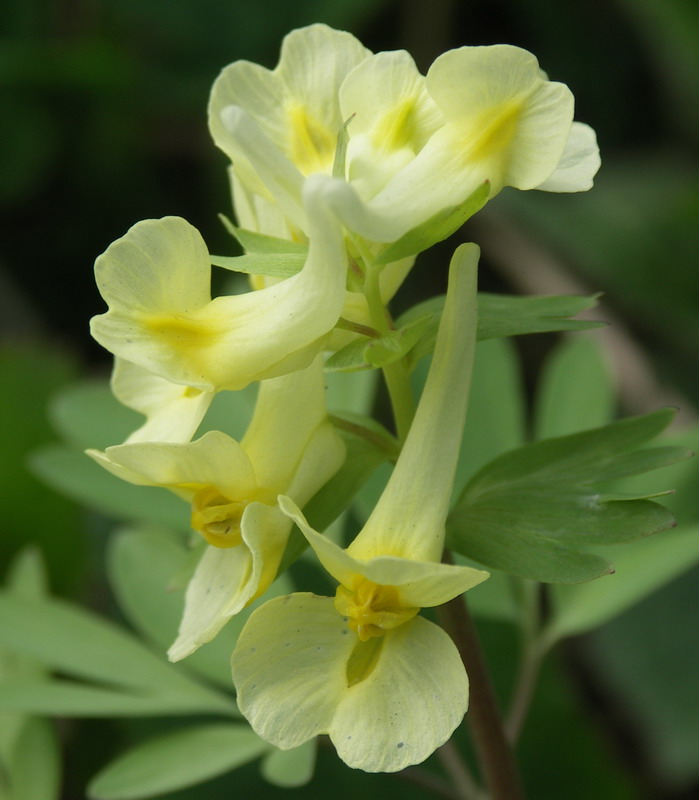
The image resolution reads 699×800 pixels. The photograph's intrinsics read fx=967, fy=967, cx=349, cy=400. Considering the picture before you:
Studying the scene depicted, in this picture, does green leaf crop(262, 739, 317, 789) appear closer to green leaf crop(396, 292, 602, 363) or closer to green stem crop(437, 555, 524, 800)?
green stem crop(437, 555, 524, 800)

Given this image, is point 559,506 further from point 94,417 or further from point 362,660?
point 94,417

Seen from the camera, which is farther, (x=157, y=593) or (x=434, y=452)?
(x=157, y=593)

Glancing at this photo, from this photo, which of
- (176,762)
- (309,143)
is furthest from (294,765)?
(309,143)

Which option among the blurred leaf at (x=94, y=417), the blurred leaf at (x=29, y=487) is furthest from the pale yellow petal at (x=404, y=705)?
the blurred leaf at (x=29, y=487)

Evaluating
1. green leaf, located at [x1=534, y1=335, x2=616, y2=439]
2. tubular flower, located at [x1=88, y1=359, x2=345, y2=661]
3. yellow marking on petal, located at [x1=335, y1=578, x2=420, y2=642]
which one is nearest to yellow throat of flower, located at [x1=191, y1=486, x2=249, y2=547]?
tubular flower, located at [x1=88, y1=359, x2=345, y2=661]

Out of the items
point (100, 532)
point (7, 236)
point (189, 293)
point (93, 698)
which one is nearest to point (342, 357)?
point (189, 293)

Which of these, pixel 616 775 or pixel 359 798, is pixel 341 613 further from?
pixel 616 775
